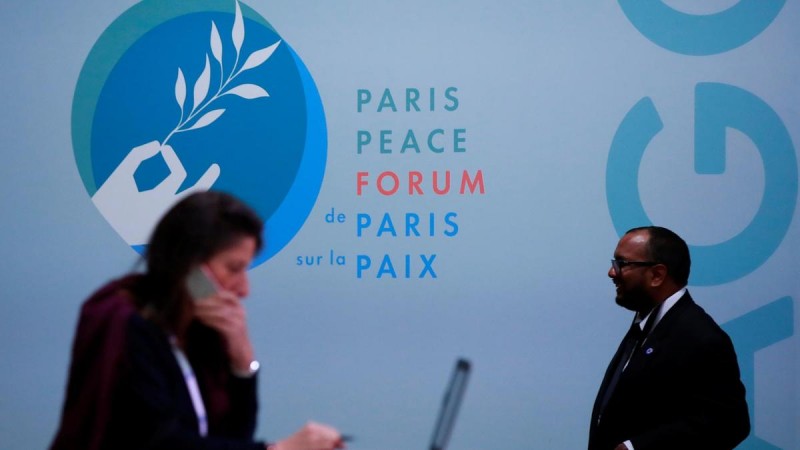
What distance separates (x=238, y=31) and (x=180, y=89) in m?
0.38

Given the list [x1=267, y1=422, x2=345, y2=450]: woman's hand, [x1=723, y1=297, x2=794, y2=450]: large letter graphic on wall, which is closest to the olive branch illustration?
[x1=723, y1=297, x2=794, y2=450]: large letter graphic on wall

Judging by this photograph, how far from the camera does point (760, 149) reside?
412 cm

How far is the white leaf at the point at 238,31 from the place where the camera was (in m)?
4.61

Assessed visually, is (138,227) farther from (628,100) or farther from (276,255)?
(628,100)

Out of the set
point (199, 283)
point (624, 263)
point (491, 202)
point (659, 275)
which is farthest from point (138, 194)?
point (199, 283)

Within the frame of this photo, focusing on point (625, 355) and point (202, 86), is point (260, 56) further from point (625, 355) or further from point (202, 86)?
point (625, 355)

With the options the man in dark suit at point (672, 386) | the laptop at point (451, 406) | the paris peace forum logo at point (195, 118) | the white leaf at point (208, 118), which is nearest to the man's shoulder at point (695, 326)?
the man in dark suit at point (672, 386)

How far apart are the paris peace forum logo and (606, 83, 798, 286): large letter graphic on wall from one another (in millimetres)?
1334

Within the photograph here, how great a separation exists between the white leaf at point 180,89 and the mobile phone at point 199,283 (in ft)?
8.95

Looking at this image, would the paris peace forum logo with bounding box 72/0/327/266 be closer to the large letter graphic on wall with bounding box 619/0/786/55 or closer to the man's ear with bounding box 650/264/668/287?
the large letter graphic on wall with bounding box 619/0/786/55

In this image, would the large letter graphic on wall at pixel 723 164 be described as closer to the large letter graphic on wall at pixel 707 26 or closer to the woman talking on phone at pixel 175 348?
the large letter graphic on wall at pixel 707 26

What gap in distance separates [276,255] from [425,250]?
688mm

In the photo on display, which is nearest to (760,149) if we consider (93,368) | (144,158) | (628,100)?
(628,100)

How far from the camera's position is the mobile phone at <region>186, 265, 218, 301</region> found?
206 cm
